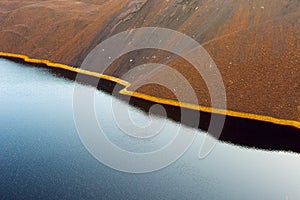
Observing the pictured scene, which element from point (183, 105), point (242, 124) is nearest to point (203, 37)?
point (183, 105)

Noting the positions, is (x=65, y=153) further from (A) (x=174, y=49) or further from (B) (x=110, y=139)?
(A) (x=174, y=49)

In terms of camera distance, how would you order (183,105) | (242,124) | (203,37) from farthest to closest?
(203,37)
(183,105)
(242,124)

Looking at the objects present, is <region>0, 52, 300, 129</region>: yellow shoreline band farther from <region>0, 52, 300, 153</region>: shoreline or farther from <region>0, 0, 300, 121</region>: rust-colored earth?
<region>0, 0, 300, 121</region>: rust-colored earth

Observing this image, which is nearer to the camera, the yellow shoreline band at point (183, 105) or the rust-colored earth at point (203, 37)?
the yellow shoreline band at point (183, 105)

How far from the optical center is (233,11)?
2817 inches

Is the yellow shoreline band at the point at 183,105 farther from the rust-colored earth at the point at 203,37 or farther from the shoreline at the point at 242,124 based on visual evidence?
the rust-colored earth at the point at 203,37

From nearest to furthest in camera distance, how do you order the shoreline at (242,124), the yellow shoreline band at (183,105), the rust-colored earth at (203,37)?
the shoreline at (242,124) → the yellow shoreline band at (183,105) → the rust-colored earth at (203,37)

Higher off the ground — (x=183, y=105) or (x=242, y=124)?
(x=242, y=124)

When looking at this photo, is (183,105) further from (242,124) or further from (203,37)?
(203,37)

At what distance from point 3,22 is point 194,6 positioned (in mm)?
50758

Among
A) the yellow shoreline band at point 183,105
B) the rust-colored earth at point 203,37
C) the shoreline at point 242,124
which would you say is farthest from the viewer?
the rust-colored earth at point 203,37

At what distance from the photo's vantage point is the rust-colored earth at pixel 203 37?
2240 inches

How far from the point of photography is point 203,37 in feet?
225

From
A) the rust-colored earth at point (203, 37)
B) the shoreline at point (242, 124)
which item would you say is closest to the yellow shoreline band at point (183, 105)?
the shoreline at point (242, 124)
